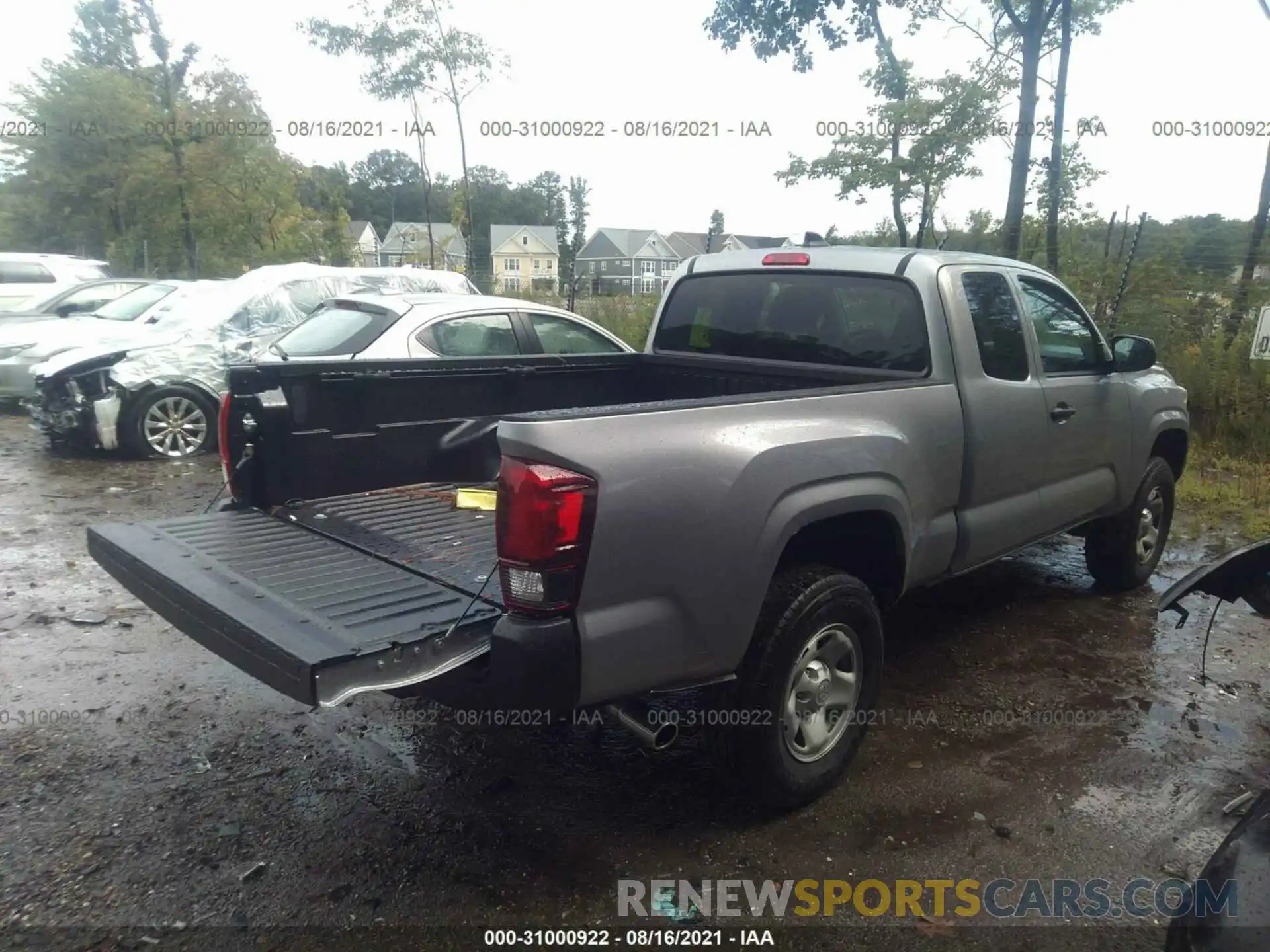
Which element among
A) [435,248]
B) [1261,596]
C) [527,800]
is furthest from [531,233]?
[1261,596]

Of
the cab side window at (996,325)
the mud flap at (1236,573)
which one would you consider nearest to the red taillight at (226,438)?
the cab side window at (996,325)

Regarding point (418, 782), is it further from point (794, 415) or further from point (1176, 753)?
point (1176, 753)

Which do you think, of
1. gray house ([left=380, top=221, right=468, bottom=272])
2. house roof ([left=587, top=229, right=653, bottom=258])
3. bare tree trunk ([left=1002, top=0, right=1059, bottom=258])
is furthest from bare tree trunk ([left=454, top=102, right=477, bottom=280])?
house roof ([left=587, top=229, right=653, bottom=258])

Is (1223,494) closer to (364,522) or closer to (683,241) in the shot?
(364,522)

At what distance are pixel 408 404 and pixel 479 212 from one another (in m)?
26.5

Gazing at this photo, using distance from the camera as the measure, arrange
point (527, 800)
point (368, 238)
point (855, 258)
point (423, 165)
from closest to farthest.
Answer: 1. point (527, 800)
2. point (855, 258)
3. point (423, 165)
4. point (368, 238)

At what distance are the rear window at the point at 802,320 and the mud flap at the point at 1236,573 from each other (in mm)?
1644

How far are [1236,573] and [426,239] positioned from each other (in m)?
28.2

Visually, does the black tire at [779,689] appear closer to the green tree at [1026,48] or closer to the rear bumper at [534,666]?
the rear bumper at [534,666]

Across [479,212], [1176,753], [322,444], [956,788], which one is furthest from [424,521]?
[479,212]

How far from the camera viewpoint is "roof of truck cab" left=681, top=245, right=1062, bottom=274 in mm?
4137

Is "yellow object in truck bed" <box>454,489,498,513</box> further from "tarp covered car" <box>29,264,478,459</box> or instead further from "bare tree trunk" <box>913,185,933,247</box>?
"bare tree trunk" <box>913,185,933,247</box>

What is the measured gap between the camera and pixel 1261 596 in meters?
2.43

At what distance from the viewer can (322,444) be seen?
393cm
